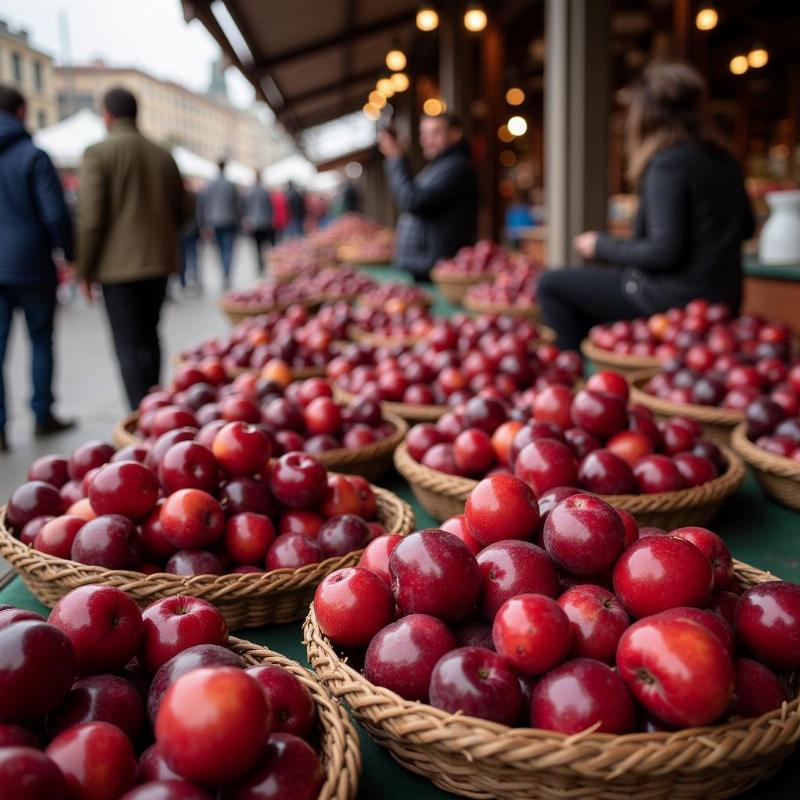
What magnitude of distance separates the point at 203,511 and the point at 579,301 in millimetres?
3383

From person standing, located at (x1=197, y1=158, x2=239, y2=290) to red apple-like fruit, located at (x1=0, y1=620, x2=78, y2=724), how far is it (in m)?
15.2

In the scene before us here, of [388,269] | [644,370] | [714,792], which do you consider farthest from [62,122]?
[714,792]

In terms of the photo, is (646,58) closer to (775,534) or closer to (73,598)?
(775,534)

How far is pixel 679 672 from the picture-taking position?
98cm

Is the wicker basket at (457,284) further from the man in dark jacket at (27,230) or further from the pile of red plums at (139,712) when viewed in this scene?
the pile of red plums at (139,712)

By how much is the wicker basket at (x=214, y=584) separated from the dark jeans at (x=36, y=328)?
13.8 ft

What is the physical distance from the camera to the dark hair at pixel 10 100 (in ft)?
17.1

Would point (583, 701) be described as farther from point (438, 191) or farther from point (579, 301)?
point (438, 191)

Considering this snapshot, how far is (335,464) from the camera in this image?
2346mm

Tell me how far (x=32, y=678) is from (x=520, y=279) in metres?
5.34

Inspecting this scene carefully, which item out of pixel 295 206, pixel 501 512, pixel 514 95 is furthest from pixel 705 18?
pixel 295 206

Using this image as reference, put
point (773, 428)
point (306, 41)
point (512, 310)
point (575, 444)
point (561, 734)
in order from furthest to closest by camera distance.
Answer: point (306, 41) → point (512, 310) → point (773, 428) → point (575, 444) → point (561, 734)

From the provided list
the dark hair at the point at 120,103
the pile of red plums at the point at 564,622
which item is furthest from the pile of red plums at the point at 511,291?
the pile of red plums at the point at 564,622

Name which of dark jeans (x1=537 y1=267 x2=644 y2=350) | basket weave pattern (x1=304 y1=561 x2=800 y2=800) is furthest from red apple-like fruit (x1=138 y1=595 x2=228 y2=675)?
dark jeans (x1=537 y1=267 x2=644 y2=350)
